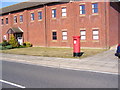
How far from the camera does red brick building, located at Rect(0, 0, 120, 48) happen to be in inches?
871

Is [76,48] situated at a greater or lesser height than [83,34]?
lesser

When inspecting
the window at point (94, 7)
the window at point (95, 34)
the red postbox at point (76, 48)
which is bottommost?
the red postbox at point (76, 48)

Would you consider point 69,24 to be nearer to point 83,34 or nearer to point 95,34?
point 83,34

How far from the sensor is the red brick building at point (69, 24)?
72.6ft

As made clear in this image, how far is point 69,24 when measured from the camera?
24.9m

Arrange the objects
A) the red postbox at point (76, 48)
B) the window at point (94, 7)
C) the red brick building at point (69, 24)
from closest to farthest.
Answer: the red postbox at point (76, 48) → the red brick building at point (69, 24) → the window at point (94, 7)

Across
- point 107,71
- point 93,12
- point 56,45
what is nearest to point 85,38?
point 93,12

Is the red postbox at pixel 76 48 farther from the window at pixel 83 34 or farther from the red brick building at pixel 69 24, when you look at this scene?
the window at pixel 83 34

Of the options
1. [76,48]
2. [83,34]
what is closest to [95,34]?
[83,34]

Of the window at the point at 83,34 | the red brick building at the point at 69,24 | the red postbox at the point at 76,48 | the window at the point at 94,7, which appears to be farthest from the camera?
the window at the point at 83,34

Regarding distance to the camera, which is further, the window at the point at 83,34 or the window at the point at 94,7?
the window at the point at 83,34

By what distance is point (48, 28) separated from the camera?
90.9 ft

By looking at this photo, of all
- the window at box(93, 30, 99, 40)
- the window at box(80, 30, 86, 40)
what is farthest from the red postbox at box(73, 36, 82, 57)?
the window at box(80, 30, 86, 40)

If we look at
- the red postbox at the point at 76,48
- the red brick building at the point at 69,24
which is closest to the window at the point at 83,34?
the red brick building at the point at 69,24
